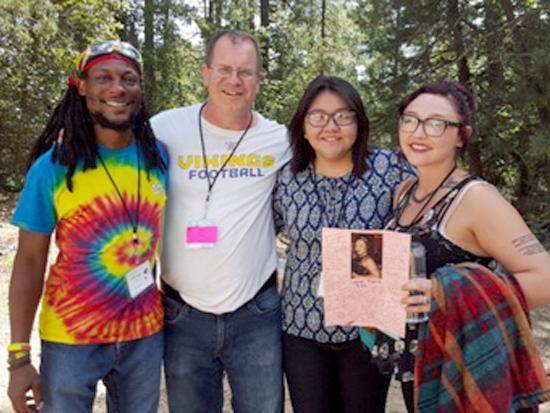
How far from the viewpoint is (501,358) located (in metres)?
1.87

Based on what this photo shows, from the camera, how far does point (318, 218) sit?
252cm

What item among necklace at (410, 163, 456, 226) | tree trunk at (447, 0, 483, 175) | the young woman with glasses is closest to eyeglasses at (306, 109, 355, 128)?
the young woman with glasses

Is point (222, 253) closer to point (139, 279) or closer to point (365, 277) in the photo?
point (139, 279)

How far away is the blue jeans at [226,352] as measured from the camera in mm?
2627

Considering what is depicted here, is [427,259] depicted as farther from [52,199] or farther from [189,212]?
[52,199]

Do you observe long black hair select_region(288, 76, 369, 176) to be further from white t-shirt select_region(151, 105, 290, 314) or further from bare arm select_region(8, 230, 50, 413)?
bare arm select_region(8, 230, 50, 413)

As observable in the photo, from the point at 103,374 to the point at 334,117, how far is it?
1.55 meters

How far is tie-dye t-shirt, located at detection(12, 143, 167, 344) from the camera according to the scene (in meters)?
2.20

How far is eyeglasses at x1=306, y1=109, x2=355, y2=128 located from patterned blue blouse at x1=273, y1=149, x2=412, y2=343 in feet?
0.73

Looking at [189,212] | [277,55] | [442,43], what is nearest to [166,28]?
[277,55]

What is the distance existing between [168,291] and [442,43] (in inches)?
504

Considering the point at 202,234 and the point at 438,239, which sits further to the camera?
the point at 202,234

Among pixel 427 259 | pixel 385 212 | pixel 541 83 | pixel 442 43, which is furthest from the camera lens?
pixel 442 43

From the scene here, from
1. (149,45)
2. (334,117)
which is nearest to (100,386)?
(334,117)
